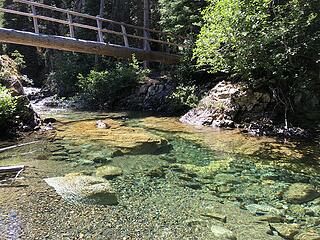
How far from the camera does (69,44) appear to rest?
13.0 meters

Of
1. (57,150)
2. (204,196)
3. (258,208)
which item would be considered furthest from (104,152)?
(258,208)

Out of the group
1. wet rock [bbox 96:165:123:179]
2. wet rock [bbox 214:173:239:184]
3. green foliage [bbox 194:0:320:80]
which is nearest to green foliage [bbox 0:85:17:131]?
wet rock [bbox 96:165:123:179]

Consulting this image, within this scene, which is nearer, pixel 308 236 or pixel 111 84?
pixel 308 236

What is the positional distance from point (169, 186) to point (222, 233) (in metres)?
1.71

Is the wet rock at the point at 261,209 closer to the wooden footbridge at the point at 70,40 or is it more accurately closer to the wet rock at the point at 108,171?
the wet rock at the point at 108,171

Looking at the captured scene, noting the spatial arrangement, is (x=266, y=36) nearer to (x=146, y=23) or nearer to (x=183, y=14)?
(x=183, y=14)

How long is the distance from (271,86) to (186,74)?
16.0 ft

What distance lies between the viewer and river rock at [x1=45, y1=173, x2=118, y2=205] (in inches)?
198

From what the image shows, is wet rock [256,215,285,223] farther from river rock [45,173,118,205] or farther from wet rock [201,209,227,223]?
river rock [45,173,118,205]

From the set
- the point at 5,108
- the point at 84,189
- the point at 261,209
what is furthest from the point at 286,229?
the point at 5,108

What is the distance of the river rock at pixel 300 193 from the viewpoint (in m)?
5.19

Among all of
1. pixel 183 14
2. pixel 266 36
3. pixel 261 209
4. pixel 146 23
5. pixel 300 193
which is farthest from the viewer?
pixel 146 23

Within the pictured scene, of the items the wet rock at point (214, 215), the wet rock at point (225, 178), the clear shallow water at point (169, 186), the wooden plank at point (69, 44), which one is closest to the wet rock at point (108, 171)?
the clear shallow water at point (169, 186)

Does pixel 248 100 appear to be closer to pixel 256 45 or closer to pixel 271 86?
pixel 271 86
